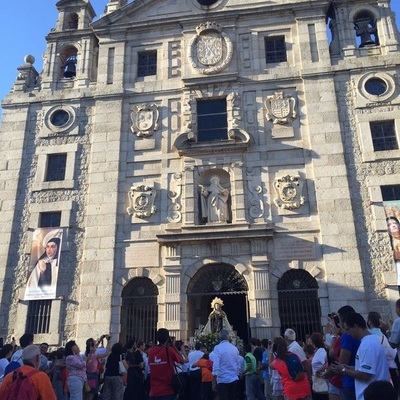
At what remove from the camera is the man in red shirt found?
22.8 feet

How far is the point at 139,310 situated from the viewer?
17.3 metres

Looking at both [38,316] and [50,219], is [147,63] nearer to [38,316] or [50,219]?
[50,219]

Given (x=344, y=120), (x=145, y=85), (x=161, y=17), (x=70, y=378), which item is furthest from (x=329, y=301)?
(x=161, y=17)

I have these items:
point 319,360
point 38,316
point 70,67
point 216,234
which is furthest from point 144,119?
point 319,360

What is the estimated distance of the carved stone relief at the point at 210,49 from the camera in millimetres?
20016

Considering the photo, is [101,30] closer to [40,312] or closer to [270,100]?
[270,100]

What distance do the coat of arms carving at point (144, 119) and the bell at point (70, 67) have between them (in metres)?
4.50

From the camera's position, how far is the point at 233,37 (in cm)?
2045

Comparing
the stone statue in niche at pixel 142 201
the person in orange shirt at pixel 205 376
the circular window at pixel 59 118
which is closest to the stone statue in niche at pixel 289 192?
the stone statue in niche at pixel 142 201

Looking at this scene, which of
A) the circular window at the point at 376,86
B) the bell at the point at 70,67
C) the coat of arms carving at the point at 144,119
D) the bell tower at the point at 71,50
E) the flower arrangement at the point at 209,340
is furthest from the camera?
the bell at the point at 70,67

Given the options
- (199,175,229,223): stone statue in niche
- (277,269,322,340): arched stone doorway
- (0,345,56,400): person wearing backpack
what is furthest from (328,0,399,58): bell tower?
(0,345,56,400): person wearing backpack

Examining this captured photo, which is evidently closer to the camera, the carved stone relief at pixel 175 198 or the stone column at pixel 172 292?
the stone column at pixel 172 292

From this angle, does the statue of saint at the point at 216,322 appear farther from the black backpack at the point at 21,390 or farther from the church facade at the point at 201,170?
the black backpack at the point at 21,390

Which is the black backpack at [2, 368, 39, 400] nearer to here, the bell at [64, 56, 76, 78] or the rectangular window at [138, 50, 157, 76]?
the rectangular window at [138, 50, 157, 76]
